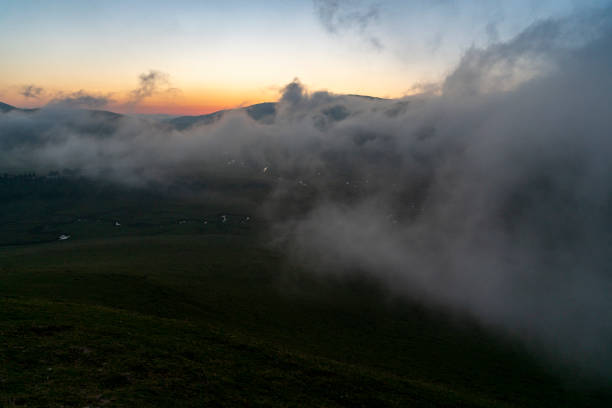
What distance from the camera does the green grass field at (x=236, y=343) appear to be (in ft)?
78.8

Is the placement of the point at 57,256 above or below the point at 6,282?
below

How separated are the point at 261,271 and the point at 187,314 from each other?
61999mm

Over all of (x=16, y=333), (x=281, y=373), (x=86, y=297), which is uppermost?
(x=16, y=333)

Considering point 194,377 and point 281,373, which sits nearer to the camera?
point 194,377

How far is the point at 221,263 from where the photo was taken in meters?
130

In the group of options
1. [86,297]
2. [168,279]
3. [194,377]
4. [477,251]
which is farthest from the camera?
[477,251]

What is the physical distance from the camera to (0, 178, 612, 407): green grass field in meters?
24.0

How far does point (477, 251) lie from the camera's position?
17900 cm

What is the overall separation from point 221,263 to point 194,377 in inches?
4241

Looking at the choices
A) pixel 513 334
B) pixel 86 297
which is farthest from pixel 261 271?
pixel 513 334

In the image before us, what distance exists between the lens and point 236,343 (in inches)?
1395

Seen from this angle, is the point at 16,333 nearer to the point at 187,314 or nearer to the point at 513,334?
the point at 187,314

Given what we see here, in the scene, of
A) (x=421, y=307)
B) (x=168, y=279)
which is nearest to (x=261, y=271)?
(x=168, y=279)

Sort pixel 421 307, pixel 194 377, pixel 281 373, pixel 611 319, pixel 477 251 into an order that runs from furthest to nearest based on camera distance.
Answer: pixel 477 251
pixel 611 319
pixel 421 307
pixel 281 373
pixel 194 377
